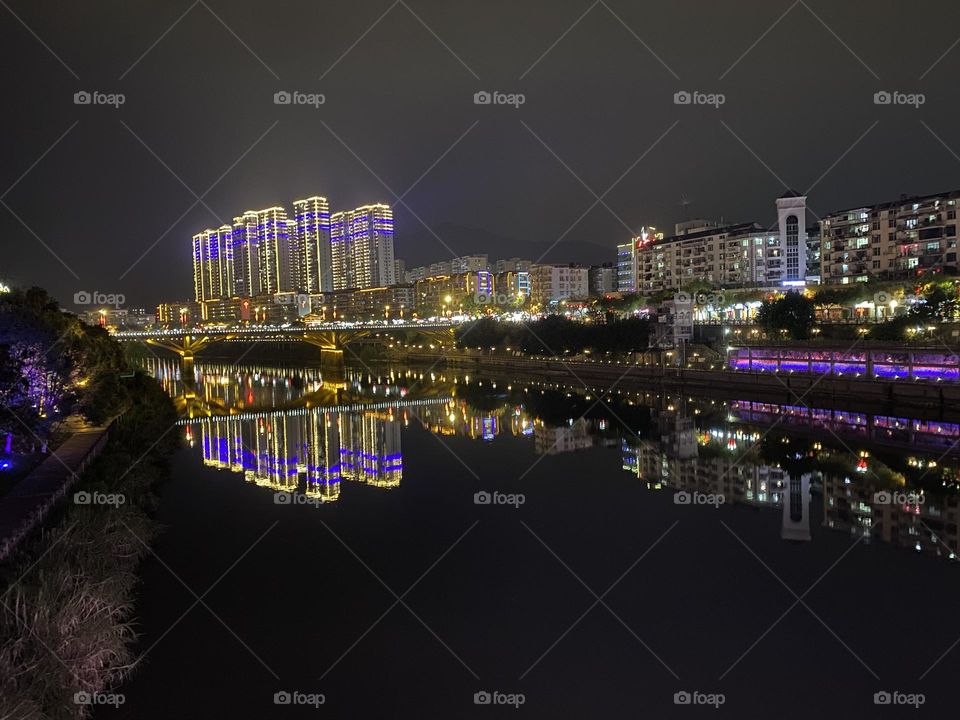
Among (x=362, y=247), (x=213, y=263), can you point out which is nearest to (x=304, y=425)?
(x=362, y=247)

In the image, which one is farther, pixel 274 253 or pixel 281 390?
pixel 274 253

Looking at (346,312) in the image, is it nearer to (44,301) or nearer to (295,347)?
(295,347)

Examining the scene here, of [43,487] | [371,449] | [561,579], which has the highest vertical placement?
[43,487]

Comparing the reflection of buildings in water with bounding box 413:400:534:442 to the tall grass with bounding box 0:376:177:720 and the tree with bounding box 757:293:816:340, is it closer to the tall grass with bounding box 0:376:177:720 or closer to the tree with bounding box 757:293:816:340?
→ the tall grass with bounding box 0:376:177:720

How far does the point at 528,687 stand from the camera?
5.81 meters

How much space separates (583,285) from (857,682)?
6468 centimetres

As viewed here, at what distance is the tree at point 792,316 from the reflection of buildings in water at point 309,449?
49.5 ft

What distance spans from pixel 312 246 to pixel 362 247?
5850 mm

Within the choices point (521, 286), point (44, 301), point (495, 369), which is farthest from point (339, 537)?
point (521, 286)

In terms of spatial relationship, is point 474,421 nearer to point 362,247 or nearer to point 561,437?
point 561,437

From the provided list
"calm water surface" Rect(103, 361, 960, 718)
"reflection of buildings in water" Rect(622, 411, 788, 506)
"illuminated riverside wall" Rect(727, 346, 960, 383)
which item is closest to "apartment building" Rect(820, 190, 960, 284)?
"illuminated riverside wall" Rect(727, 346, 960, 383)

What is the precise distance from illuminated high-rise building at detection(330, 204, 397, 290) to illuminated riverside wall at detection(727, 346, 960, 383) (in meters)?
57.7

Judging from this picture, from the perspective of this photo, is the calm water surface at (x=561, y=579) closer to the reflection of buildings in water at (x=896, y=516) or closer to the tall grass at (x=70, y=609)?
the reflection of buildings in water at (x=896, y=516)

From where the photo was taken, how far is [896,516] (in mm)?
9789
